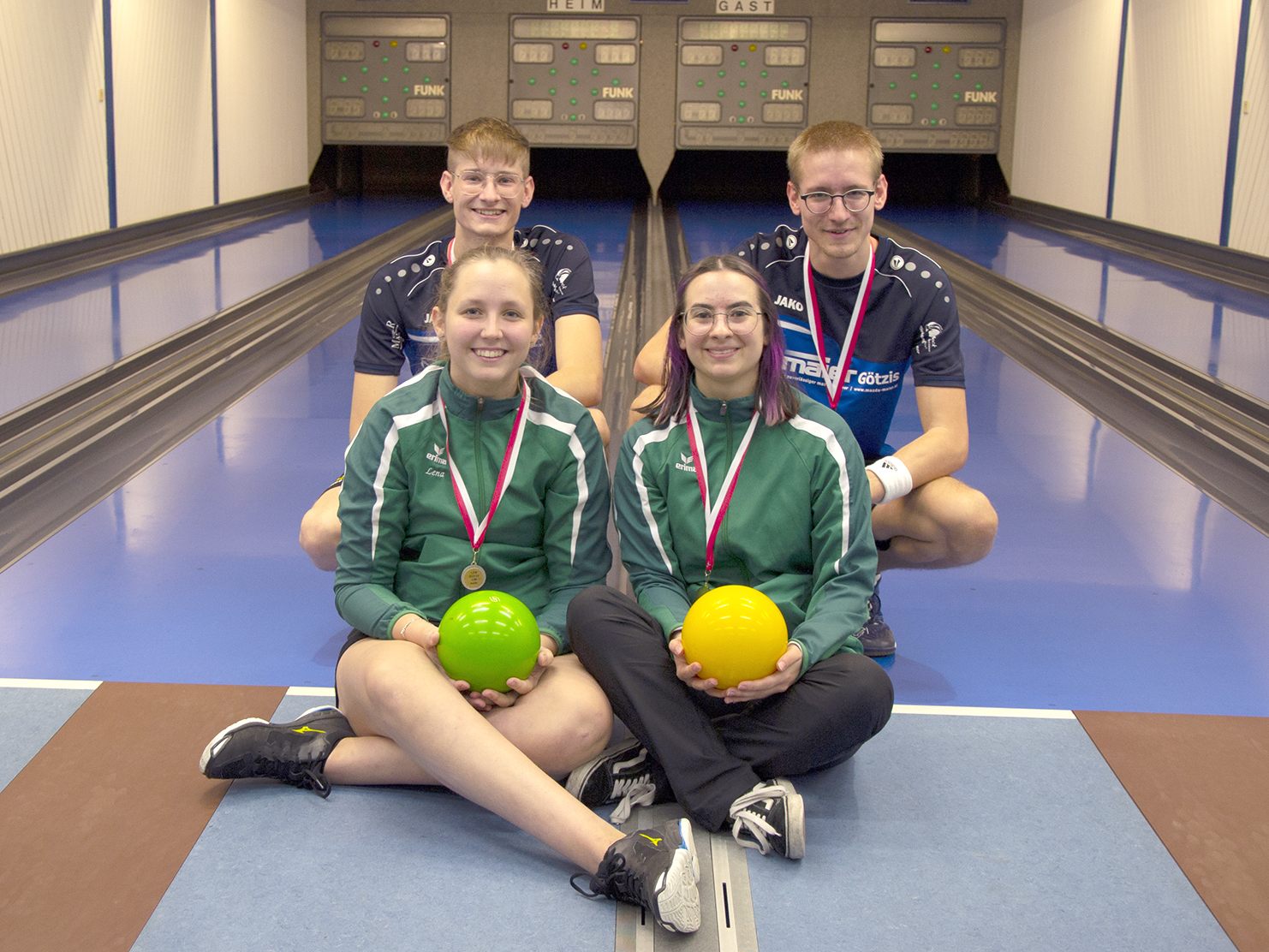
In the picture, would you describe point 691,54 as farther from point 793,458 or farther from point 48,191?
point 793,458

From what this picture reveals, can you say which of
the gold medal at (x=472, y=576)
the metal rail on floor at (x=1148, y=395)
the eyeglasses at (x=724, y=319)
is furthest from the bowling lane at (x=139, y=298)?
the metal rail on floor at (x=1148, y=395)

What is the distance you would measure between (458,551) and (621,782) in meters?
0.47

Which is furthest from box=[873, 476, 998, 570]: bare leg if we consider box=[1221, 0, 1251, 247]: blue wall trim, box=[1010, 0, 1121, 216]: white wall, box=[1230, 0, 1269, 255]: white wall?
box=[1010, 0, 1121, 216]: white wall

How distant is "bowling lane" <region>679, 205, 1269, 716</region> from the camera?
2600mm

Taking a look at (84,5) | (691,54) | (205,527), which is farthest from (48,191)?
(691,54)

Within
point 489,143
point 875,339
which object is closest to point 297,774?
point 489,143

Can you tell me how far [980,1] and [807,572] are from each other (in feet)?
40.9

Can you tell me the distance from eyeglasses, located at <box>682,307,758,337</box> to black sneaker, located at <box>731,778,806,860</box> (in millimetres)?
751

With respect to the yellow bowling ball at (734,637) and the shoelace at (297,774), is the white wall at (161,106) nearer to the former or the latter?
the shoelace at (297,774)

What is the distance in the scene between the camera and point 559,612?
2.25m

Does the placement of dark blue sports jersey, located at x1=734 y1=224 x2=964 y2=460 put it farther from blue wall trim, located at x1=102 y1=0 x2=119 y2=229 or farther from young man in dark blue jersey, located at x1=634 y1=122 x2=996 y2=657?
blue wall trim, located at x1=102 y1=0 x2=119 y2=229

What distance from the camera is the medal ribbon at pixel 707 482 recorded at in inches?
89.2

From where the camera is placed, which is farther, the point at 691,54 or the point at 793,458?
the point at 691,54

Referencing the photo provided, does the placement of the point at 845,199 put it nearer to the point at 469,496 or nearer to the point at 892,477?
the point at 892,477
